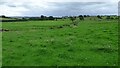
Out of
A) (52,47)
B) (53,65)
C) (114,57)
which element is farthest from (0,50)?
(114,57)

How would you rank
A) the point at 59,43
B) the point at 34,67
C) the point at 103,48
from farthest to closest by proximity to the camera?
the point at 59,43 → the point at 103,48 → the point at 34,67

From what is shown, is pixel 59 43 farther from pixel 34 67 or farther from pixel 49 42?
pixel 34 67

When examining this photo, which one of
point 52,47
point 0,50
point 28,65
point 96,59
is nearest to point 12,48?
point 0,50

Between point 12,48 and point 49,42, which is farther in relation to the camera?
point 49,42

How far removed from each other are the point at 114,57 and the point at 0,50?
10.2 m

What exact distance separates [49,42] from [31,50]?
4.52 m

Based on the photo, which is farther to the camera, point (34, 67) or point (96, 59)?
point (96, 59)

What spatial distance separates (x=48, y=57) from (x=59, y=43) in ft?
20.1

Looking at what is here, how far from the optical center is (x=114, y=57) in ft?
70.4

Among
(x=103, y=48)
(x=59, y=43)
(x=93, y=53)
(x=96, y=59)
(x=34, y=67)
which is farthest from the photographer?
(x=59, y=43)

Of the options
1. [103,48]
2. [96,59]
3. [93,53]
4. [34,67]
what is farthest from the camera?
[103,48]

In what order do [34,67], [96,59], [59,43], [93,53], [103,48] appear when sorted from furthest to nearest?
[59,43] → [103,48] → [93,53] → [96,59] → [34,67]

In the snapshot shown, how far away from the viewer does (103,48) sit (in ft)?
80.0

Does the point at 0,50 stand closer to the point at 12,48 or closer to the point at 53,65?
the point at 12,48
